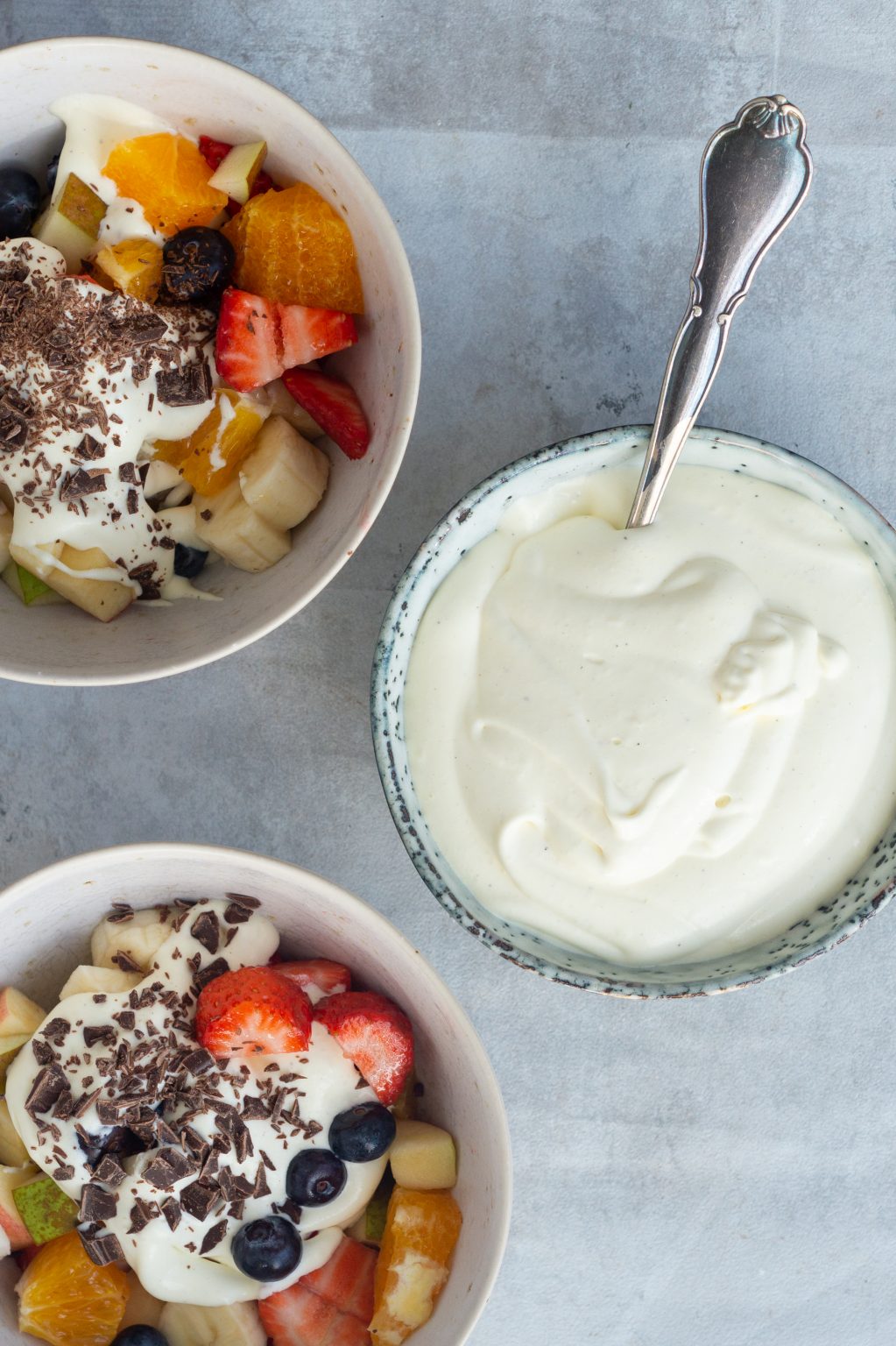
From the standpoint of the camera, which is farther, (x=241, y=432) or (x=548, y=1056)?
(x=548, y=1056)

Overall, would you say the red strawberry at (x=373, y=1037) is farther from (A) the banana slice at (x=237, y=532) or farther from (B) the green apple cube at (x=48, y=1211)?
(A) the banana slice at (x=237, y=532)

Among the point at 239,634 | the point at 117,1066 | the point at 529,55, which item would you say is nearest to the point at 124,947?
the point at 117,1066

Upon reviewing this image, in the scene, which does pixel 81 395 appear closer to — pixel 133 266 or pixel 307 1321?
pixel 133 266

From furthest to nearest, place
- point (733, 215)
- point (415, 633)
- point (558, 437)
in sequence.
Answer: point (558, 437) < point (415, 633) < point (733, 215)

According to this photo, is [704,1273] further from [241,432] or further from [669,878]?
[241,432]

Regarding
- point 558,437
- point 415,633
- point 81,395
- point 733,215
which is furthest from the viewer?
point 558,437

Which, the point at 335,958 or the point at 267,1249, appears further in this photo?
the point at 335,958

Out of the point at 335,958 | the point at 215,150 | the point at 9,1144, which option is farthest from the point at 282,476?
the point at 9,1144
